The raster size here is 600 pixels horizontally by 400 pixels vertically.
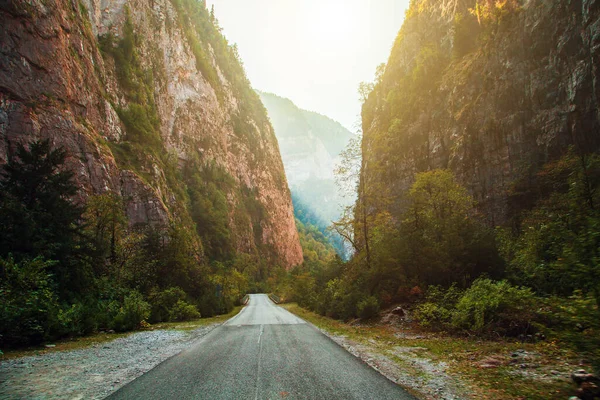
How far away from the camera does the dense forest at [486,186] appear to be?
374 inches

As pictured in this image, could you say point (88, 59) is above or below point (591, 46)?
above

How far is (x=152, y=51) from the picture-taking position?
177 ft

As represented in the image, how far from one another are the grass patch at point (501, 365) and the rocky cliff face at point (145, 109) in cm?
2938

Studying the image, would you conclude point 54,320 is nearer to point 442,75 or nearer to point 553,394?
point 553,394

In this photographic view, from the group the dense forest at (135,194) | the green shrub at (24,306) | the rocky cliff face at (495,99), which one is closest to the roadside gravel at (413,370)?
the green shrub at (24,306)

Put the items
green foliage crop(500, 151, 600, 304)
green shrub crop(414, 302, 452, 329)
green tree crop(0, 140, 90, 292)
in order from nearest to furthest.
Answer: green foliage crop(500, 151, 600, 304) < green shrub crop(414, 302, 452, 329) < green tree crop(0, 140, 90, 292)

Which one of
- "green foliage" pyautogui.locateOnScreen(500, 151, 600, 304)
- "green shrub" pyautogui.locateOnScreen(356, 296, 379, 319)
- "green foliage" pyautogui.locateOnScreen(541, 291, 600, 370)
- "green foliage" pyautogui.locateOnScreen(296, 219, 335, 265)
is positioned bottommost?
"green shrub" pyautogui.locateOnScreen(356, 296, 379, 319)

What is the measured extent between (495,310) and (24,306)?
586 inches

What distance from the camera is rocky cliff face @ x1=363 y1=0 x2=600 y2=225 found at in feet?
71.8

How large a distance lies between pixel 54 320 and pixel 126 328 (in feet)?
13.5

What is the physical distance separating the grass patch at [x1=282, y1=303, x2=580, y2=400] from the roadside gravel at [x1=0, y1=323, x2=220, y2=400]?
6.06 meters

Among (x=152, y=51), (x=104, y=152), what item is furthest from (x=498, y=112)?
(x=152, y=51)

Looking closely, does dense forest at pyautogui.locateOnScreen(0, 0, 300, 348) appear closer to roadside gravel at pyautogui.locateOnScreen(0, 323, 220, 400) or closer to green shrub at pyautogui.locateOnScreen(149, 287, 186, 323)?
green shrub at pyautogui.locateOnScreen(149, 287, 186, 323)

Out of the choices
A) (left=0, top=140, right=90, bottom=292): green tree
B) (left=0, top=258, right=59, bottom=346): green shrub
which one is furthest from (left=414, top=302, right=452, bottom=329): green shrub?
(left=0, top=140, right=90, bottom=292): green tree
